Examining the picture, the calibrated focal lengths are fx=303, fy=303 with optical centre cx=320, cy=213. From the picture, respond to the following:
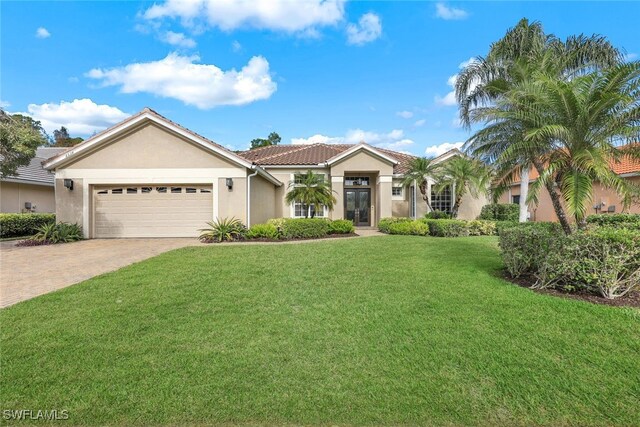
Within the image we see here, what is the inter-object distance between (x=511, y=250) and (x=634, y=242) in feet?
6.28

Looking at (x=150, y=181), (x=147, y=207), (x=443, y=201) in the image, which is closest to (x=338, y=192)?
(x=443, y=201)

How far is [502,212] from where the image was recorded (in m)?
18.4

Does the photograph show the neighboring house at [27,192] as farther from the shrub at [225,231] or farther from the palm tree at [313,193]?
the palm tree at [313,193]

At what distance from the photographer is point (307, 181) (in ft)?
48.3

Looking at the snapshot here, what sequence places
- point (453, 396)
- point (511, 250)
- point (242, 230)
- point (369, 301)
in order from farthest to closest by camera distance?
1. point (242, 230)
2. point (511, 250)
3. point (369, 301)
4. point (453, 396)

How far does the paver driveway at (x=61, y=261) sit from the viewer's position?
6395mm

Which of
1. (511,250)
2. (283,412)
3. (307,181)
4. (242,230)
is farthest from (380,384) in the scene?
(307,181)

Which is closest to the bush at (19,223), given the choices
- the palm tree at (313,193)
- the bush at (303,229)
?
the bush at (303,229)

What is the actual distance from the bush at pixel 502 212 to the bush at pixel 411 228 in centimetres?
610

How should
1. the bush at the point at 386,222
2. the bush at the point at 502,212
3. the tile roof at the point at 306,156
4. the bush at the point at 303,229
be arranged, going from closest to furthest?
the bush at the point at 303,229 → the bush at the point at 386,222 → the bush at the point at 502,212 → the tile roof at the point at 306,156

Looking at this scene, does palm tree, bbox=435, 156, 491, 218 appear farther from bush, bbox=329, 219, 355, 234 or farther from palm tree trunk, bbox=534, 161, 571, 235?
palm tree trunk, bbox=534, 161, 571, 235

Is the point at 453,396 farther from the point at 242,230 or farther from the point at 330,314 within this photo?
the point at 242,230

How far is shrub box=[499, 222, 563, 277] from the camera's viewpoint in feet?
19.5

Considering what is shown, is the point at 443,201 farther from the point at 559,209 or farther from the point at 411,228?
the point at 559,209
